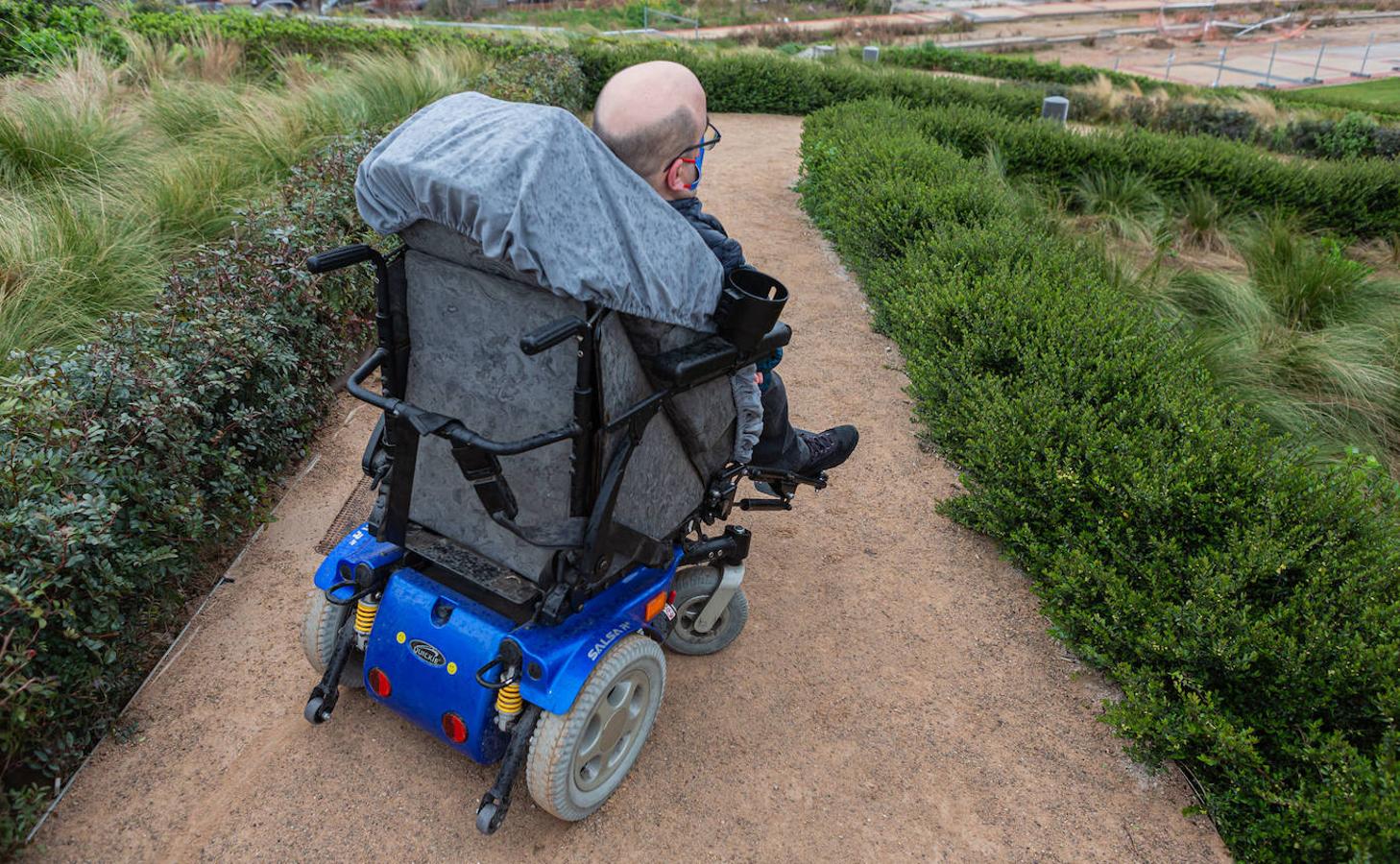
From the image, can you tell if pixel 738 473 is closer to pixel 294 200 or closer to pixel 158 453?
pixel 158 453

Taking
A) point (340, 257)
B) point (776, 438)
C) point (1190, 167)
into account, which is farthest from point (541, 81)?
point (340, 257)

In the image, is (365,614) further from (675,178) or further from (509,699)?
(675,178)

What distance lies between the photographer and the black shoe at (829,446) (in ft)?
11.3

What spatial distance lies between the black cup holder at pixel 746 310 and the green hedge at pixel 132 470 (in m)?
1.90

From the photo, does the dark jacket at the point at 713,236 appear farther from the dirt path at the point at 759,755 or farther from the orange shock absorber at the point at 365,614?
the dirt path at the point at 759,755

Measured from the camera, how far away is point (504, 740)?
7.98 ft

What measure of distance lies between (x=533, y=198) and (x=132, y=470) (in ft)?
6.18

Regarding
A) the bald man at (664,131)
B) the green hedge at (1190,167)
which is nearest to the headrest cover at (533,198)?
the bald man at (664,131)

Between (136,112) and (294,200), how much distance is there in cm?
314

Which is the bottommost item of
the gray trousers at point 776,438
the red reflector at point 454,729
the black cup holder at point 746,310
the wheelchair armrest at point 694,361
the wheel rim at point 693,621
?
the wheel rim at point 693,621

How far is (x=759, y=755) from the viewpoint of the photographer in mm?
2812

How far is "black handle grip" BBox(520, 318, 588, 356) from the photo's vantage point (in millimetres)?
1685

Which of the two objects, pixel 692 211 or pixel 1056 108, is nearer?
pixel 692 211

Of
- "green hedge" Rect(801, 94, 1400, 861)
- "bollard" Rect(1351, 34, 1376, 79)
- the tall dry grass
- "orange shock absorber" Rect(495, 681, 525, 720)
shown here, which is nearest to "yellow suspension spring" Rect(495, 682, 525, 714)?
"orange shock absorber" Rect(495, 681, 525, 720)
